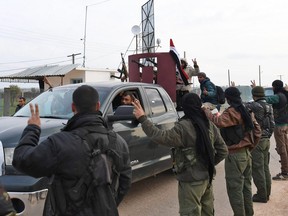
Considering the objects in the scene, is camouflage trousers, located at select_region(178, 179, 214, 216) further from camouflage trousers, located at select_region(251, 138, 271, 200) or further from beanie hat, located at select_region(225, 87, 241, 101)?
camouflage trousers, located at select_region(251, 138, 271, 200)

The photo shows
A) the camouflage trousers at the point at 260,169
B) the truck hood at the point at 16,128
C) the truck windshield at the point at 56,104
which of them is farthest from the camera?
the camouflage trousers at the point at 260,169

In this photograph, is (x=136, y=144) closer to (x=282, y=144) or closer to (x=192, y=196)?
(x=192, y=196)

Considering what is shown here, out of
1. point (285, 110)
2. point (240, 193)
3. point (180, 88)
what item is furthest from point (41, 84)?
point (240, 193)

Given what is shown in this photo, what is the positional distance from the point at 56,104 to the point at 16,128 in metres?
1.15

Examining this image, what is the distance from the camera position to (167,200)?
6.01 meters

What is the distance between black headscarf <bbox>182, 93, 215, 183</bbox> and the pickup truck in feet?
3.45

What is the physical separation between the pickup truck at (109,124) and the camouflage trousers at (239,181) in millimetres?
1433

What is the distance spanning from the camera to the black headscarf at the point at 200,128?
11.6 ft

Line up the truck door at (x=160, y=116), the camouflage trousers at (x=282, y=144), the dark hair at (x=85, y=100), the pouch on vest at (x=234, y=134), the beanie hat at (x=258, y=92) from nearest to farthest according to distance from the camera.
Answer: the dark hair at (x=85, y=100) < the pouch on vest at (x=234, y=134) < the beanie hat at (x=258, y=92) < the truck door at (x=160, y=116) < the camouflage trousers at (x=282, y=144)

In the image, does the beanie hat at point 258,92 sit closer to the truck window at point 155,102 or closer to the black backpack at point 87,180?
the truck window at point 155,102

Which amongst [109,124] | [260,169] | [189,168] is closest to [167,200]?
[260,169]

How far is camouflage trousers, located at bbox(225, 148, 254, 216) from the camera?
454cm

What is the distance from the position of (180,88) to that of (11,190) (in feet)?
17.4

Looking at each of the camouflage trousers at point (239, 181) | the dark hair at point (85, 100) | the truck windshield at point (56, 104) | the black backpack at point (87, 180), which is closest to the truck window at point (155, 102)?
the truck windshield at point (56, 104)
